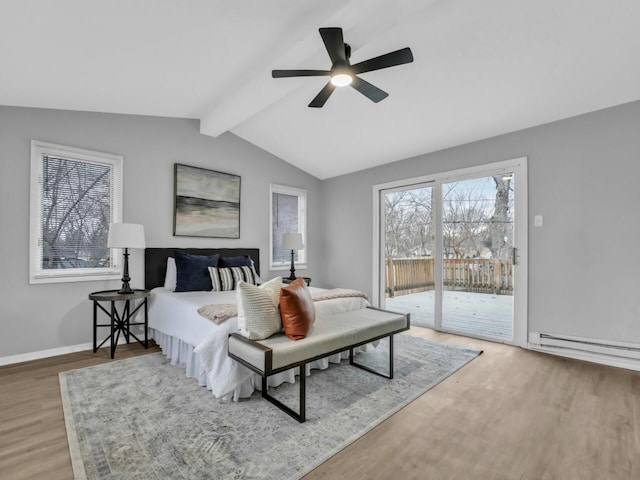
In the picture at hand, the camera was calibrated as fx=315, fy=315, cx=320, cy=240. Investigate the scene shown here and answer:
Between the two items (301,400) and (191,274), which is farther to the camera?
(191,274)

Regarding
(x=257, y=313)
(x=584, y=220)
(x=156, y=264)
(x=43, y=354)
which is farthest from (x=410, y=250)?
(x=43, y=354)

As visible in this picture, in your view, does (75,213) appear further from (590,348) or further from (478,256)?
(590,348)

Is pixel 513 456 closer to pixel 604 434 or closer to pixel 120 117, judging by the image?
pixel 604 434

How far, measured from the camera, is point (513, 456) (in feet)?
5.74

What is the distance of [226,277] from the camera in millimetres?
3902

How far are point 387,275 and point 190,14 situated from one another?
4152mm

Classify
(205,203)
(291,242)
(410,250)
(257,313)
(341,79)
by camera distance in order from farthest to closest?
(291,242) < (410,250) < (205,203) < (341,79) < (257,313)

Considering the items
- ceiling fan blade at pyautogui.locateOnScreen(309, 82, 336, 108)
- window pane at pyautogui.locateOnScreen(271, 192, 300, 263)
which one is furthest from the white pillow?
ceiling fan blade at pyautogui.locateOnScreen(309, 82, 336, 108)

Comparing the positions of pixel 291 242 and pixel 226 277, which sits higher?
pixel 291 242

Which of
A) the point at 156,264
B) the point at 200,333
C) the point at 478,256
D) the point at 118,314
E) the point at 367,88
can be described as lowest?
the point at 118,314

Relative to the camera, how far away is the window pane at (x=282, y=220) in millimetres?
5398

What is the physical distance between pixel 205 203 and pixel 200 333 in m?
2.35

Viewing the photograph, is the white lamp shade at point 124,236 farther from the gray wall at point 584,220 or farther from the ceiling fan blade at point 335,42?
the gray wall at point 584,220

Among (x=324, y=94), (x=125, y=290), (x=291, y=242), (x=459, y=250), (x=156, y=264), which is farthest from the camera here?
(x=291, y=242)
